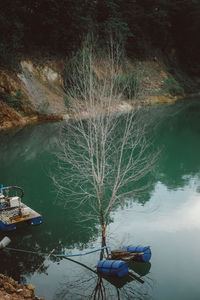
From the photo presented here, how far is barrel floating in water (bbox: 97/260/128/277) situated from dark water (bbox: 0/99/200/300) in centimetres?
28

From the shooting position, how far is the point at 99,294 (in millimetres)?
7367

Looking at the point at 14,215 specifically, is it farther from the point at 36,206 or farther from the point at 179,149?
the point at 179,149

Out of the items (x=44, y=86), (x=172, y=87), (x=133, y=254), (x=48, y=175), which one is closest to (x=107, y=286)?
(x=133, y=254)

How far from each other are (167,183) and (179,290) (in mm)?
7645

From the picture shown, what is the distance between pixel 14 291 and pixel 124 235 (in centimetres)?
423

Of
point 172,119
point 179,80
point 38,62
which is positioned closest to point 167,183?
point 172,119

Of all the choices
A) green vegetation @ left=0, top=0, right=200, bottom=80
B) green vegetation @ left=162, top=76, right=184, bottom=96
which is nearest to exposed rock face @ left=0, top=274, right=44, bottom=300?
green vegetation @ left=0, top=0, right=200, bottom=80

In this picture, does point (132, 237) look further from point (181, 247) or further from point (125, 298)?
point (125, 298)

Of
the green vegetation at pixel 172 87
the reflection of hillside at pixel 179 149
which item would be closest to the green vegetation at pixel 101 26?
the green vegetation at pixel 172 87

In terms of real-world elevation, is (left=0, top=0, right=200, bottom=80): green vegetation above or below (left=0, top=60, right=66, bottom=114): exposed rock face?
above

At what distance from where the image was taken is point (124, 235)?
33.1ft

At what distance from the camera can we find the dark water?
7.73 metres

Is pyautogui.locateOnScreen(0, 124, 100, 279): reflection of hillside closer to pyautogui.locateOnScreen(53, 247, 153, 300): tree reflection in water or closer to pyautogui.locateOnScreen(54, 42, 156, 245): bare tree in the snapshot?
pyautogui.locateOnScreen(54, 42, 156, 245): bare tree

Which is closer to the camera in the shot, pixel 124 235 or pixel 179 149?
pixel 124 235
